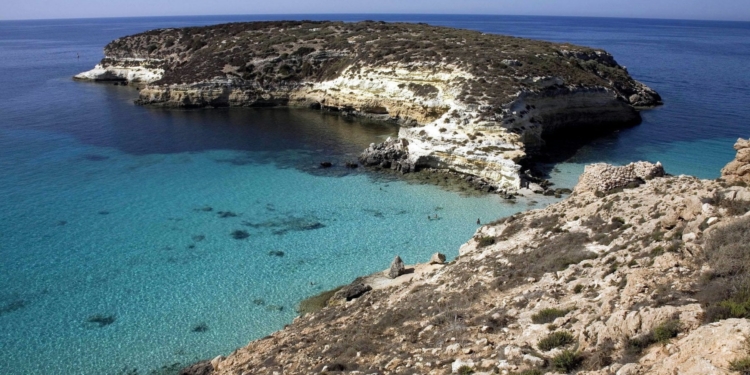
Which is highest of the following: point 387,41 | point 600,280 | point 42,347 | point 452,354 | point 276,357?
point 387,41

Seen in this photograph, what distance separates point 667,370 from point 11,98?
79.2m

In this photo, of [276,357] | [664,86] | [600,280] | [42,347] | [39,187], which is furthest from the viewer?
[664,86]

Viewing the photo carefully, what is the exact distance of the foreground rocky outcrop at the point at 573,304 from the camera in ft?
29.6

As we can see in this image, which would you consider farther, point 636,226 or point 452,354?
point 636,226

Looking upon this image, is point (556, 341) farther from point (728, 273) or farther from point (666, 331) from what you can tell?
point (728, 273)

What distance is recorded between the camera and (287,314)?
2105 cm

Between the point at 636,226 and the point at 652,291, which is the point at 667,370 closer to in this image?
the point at 652,291

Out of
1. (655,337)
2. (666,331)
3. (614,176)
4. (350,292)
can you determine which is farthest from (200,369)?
(614,176)

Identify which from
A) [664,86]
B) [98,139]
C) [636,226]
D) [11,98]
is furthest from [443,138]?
[11,98]

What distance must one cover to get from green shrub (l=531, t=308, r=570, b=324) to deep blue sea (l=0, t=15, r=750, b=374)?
1174 centimetres

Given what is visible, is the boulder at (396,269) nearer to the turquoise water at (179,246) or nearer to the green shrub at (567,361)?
the turquoise water at (179,246)

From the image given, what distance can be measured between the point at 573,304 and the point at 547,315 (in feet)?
2.43

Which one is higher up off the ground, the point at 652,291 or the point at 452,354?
the point at 652,291

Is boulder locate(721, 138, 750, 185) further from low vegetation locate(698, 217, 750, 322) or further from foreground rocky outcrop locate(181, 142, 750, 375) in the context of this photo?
low vegetation locate(698, 217, 750, 322)
